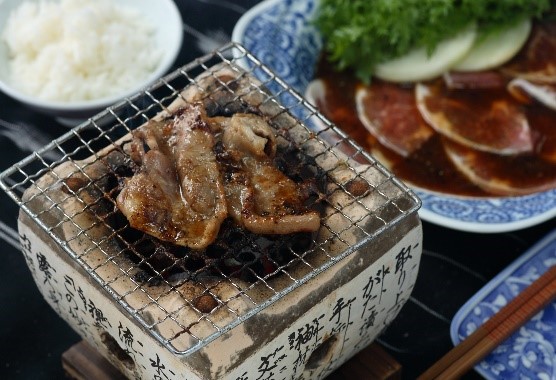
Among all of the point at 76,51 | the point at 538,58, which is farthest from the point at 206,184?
the point at 538,58

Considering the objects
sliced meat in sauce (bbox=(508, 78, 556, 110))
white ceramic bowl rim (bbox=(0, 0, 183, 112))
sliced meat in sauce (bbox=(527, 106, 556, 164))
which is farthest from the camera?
sliced meat in sauce (bbox=(508, 78, 556, 110))

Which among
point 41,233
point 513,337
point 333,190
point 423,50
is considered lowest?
point 513,337

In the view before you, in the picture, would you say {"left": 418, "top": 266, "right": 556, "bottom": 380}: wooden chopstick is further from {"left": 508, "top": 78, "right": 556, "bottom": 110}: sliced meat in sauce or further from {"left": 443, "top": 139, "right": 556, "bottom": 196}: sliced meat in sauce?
{"left": 508, "top": 78, "right": 556, "bottom": 110}: sliced meat in sauce

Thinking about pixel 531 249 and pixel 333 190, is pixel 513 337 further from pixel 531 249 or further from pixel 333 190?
pixel 333 190

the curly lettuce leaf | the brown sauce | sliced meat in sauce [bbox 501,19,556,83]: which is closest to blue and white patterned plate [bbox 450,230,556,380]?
the brown sauce

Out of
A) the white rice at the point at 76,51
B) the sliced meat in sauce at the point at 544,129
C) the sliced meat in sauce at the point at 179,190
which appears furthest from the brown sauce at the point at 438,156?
the sliced meat in sauce at the point at 179,190

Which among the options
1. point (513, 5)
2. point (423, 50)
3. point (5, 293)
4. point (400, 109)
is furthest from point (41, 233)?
point (513, 5)
